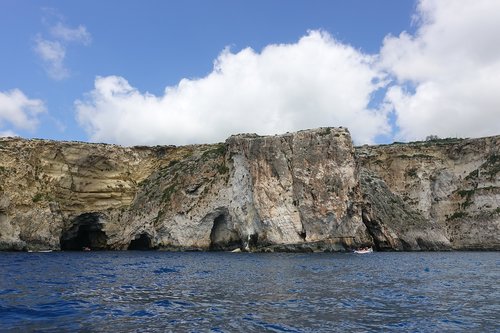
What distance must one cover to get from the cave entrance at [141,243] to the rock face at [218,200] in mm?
258

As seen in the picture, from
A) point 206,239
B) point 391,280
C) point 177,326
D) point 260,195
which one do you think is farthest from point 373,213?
point 177,326

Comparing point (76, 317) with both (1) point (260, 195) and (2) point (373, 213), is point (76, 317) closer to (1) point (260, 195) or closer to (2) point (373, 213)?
(1) point (260, 195)

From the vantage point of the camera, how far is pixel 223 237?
7706 cm

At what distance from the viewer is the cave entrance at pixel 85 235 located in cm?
7838

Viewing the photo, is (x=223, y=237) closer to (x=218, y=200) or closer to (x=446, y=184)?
(x=218, y=200)

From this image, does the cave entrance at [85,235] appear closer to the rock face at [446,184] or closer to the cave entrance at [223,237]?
the cave entrance at [223,237]

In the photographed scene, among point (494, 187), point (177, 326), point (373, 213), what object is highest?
point (494, 187)

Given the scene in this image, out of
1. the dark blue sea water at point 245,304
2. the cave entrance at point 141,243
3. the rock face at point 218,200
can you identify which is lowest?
the dark blue sea water at point 245,304

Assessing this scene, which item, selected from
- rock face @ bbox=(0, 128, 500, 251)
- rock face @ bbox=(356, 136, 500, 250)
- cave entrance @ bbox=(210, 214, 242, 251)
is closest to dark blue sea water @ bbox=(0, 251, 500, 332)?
rock face @ bbox=(0, 128, 500, 251)

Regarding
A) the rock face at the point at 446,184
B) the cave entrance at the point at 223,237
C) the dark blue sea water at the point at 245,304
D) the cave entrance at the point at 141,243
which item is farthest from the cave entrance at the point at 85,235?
the dark blue sea water at the point at 245,304

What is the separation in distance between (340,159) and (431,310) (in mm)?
56272

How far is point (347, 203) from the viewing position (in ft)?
231

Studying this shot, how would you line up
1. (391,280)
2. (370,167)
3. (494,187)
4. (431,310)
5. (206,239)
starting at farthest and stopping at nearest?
(370,167)
(494,187)
(206,239)
(391,280)
(431,310)

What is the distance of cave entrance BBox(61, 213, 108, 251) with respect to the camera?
7838 centimetres
